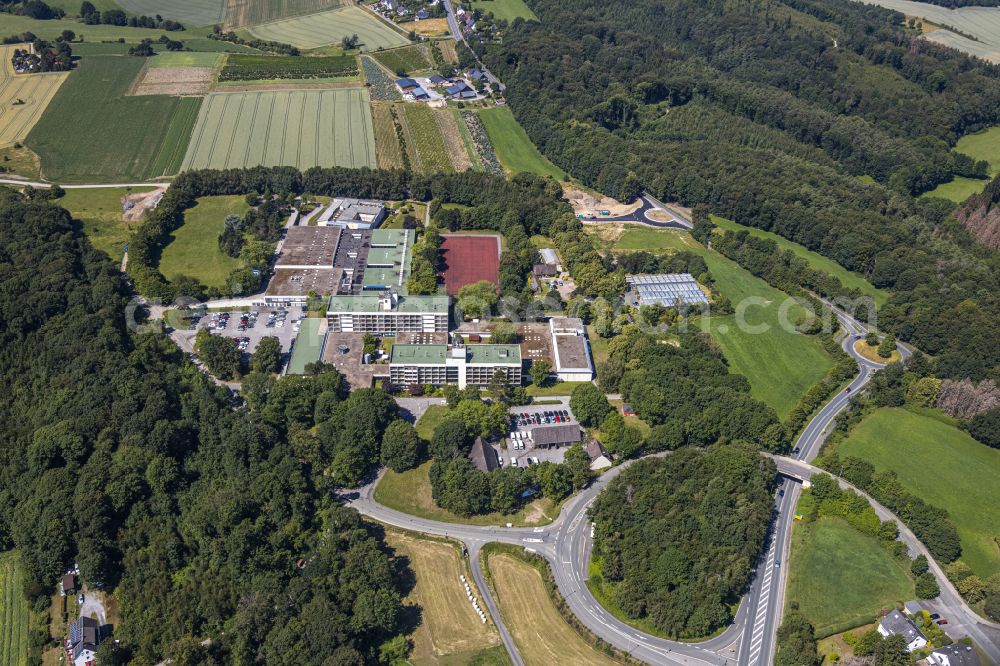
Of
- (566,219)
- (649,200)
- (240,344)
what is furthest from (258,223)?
(649,200)

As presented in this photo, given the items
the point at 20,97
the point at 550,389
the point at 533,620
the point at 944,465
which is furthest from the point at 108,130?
the point at 944,465

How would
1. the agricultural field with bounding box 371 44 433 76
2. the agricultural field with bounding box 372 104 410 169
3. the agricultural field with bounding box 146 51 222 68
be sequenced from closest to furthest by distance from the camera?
the agricultural field with bounding box 372 104 410 169, the agricultural field with bounding box 146 51 222 68, the agricultural field with bounding box 371 44 433 76

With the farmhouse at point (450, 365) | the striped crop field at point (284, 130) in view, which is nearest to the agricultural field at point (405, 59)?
the striped crop field at point (284, 130)

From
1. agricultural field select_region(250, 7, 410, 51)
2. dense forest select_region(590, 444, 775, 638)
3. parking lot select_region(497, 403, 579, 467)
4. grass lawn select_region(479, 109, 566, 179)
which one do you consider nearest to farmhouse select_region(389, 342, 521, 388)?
parking lot select_region(497, 403, 579, 467)

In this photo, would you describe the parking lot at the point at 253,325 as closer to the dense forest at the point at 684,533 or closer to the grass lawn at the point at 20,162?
the dense forest at the point at 684,533

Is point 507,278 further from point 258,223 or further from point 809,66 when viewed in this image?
point 809,66

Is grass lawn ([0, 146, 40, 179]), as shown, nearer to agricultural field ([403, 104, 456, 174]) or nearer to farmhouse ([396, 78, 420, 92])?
agricultural field ([403, 104, 456, 174])
